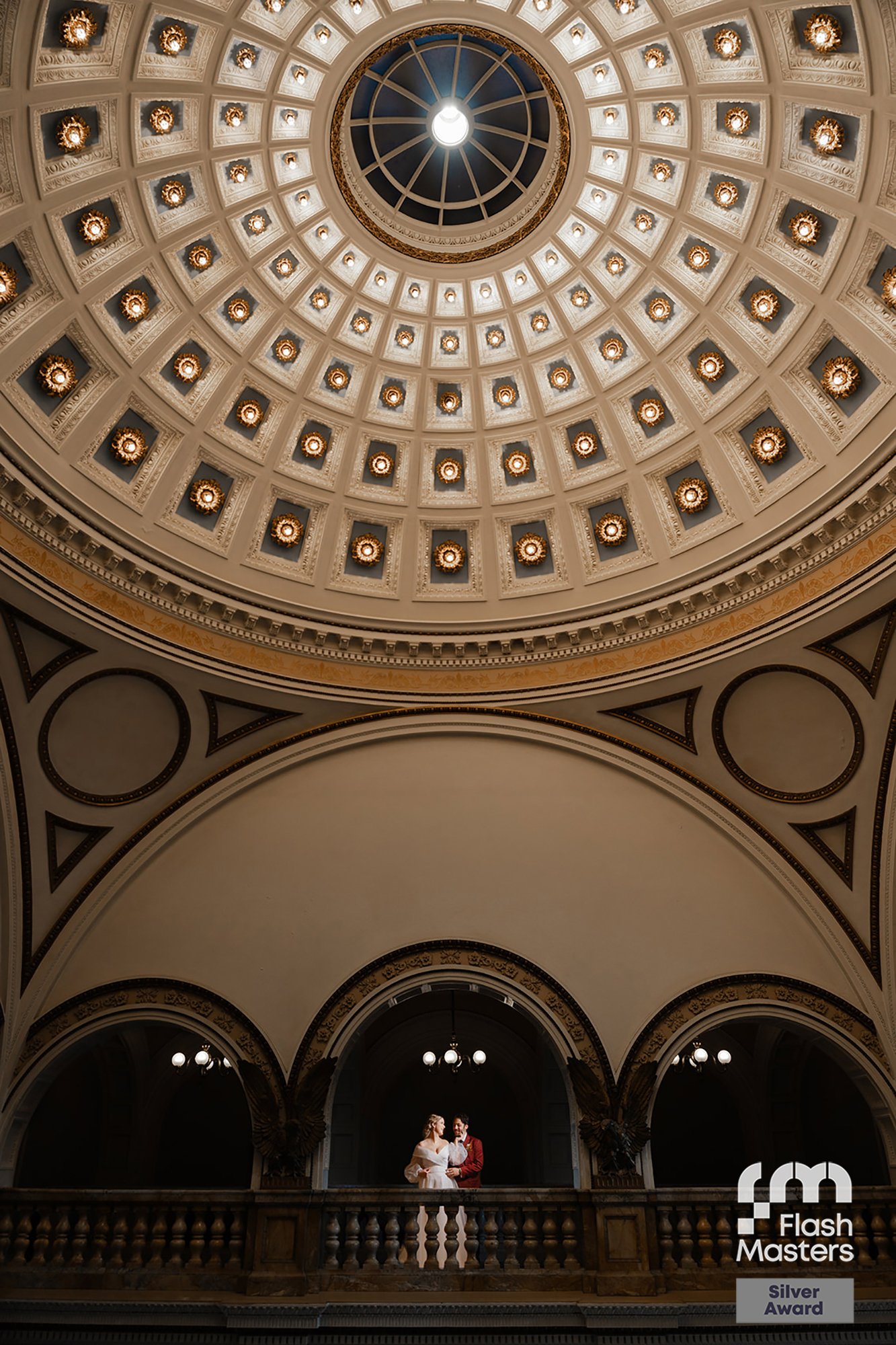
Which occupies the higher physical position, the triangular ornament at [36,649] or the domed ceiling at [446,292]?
the domed ceiling at [446,292]

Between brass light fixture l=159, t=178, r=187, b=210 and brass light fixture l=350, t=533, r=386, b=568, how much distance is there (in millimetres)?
6386

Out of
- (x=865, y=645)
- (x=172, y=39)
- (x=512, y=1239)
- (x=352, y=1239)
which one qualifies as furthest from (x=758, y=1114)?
(x=172, y=39)

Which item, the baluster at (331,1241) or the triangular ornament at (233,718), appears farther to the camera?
the triangular ornament at (233,718)

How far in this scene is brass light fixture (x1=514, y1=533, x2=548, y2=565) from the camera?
1795 centimetres

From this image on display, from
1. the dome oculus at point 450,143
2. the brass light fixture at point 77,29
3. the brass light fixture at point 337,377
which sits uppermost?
the dome oculus at point 450,143

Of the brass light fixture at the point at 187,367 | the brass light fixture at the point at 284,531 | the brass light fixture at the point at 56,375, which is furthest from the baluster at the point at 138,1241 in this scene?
the brass light fixture at the point at 187,367

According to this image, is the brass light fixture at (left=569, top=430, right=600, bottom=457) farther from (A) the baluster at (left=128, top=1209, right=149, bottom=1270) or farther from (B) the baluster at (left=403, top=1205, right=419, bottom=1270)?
(A) the baluster at (left=128, top=1209, right=149, bottom=1270)

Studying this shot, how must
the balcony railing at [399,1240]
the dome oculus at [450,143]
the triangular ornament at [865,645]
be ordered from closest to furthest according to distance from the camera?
the balcony railing at [399,1240], the triangular ornament at [865,645], the dome oculus at [450,143]

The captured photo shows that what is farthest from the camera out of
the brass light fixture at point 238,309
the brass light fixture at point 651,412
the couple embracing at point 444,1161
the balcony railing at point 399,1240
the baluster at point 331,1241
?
the brass light fixture at point 651,412

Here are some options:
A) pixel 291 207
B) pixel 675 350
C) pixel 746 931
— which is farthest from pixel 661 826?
pixel 291 207

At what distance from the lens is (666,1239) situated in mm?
13227

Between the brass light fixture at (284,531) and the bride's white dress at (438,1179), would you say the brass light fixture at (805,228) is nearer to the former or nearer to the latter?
the brass light fixture at (284,531)

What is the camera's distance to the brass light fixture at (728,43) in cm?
1337

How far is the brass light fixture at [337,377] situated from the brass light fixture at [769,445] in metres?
7.60
